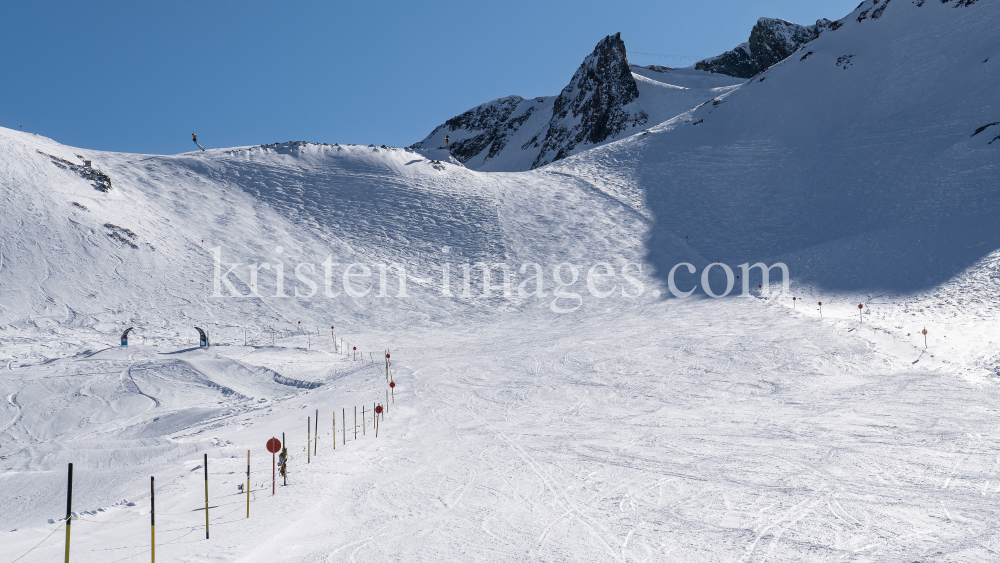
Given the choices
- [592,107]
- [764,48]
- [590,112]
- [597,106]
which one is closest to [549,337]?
[597,106]

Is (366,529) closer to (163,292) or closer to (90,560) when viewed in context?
(90,560)

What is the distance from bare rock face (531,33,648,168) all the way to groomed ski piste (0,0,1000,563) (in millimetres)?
24084

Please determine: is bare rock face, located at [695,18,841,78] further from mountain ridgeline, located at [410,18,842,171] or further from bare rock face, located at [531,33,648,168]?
bare rock face, located at [531,33,648,168]

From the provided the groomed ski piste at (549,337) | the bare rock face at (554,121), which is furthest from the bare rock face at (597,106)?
the groomed ski piste at (549,337)

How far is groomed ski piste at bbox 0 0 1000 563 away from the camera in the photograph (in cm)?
962

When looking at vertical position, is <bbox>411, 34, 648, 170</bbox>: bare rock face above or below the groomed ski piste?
above

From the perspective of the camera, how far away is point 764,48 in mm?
111000

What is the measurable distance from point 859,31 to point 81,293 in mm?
74055

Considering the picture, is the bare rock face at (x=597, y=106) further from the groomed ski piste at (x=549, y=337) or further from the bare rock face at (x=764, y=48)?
the bare rock face at (x=764, y=48)

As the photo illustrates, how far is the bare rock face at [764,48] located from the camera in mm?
107562

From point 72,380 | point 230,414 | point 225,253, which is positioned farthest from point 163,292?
point 230,414

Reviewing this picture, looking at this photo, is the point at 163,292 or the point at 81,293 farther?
the point at 163,292

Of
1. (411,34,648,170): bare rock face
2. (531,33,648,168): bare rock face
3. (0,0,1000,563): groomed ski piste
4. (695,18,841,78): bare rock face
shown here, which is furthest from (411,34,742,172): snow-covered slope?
(0,0,1000,563): groomed ski piste

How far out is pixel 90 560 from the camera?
7.74 m
